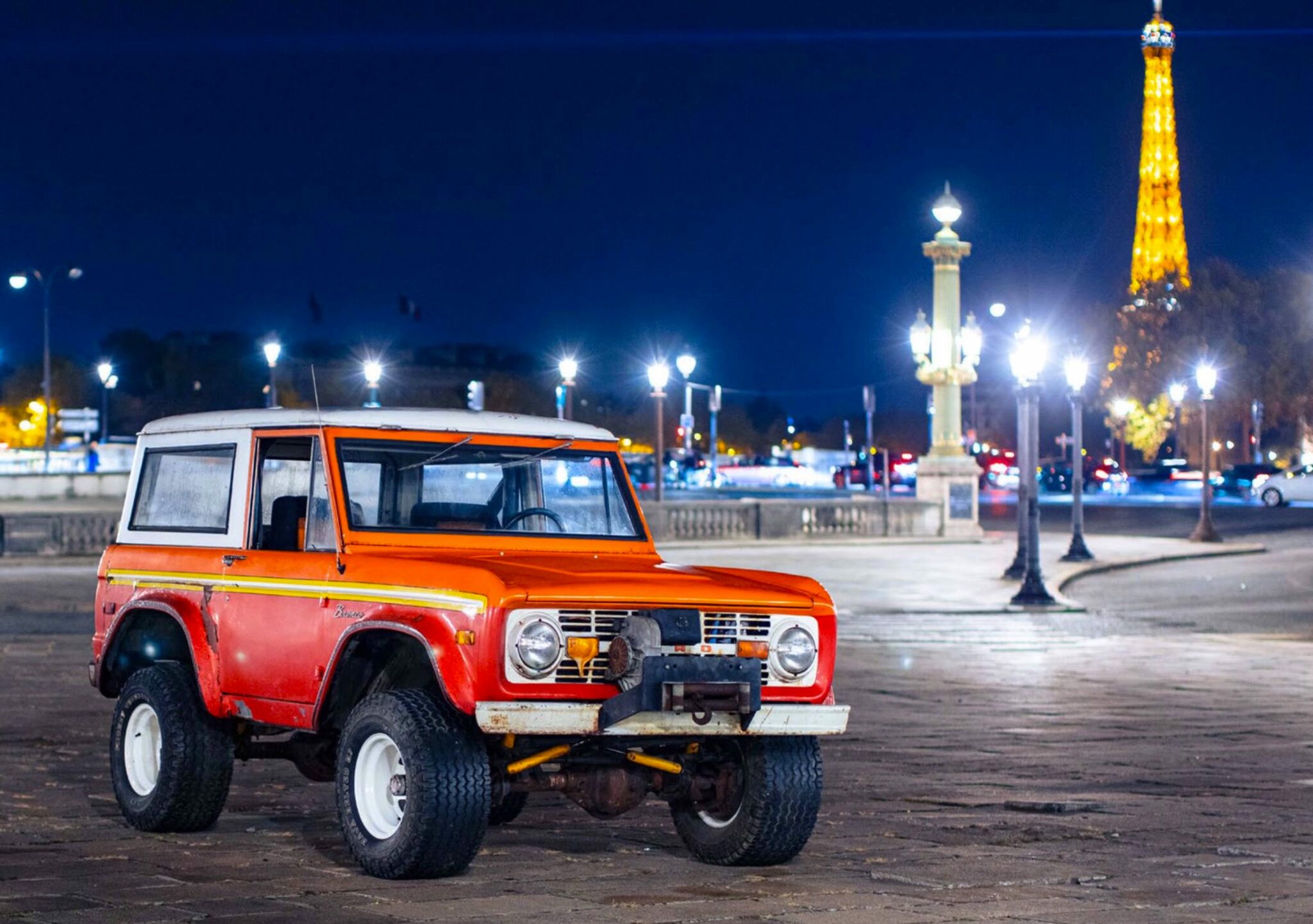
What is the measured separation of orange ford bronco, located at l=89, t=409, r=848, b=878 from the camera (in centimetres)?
829

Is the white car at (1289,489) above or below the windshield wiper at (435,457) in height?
below

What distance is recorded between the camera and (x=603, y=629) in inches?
333

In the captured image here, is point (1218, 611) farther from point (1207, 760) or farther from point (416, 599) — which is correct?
point (416, 599)

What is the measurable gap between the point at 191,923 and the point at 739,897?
2.17m

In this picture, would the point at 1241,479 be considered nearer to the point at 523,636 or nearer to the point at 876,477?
the point at 876,477

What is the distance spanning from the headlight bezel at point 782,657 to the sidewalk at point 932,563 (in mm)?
17909

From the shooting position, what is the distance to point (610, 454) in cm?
1030

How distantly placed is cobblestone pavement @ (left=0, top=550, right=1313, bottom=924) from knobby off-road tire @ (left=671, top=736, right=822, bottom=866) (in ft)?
0.36

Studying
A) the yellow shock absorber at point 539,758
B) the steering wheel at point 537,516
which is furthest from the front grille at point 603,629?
the steering wheel at point 537,516

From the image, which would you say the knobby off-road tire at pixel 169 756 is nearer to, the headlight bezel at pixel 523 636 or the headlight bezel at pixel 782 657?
the headlight bezel at pixel 523 636

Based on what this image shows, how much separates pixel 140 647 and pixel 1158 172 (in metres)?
127

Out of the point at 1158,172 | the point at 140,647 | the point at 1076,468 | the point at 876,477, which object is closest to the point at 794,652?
the point at 140,647

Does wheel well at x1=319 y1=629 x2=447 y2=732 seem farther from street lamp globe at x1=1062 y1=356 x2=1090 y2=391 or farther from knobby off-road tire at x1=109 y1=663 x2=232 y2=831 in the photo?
street lamp globe at x1=1062 y1=356 x2=1090 y2=391

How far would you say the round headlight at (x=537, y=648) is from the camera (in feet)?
27.0
